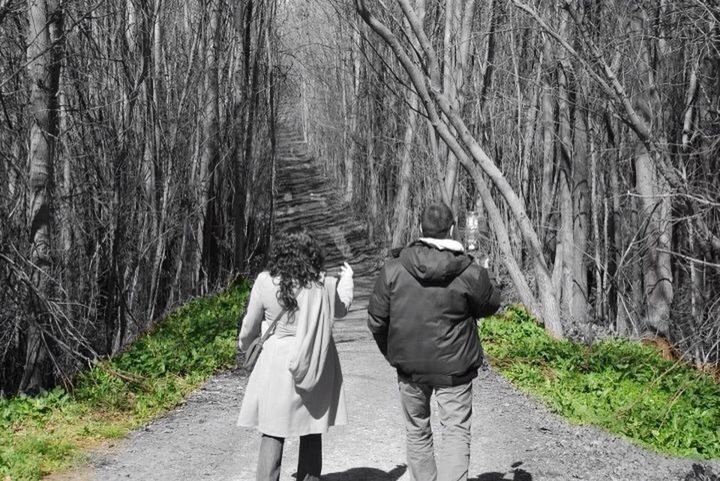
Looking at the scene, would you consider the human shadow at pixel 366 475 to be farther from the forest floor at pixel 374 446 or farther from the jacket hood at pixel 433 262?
the jacket hood at pixel 433 262

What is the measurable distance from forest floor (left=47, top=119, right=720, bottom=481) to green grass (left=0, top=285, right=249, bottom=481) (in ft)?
0.62

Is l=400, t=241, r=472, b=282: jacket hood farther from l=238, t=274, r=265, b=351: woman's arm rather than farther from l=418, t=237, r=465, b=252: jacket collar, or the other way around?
l=238, t=274, r=265, b=351: woman's arm

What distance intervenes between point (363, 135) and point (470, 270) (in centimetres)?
2394

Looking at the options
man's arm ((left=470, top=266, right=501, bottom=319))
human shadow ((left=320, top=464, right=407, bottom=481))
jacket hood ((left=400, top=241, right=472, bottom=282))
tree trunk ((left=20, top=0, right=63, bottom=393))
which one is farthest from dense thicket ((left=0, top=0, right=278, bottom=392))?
man's arm ((left=470, top=266, right=501, bottom=319))

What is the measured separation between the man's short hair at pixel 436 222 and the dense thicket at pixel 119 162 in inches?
165

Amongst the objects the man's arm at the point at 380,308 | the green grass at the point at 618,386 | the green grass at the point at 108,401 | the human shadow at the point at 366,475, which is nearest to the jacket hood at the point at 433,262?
the man's arm at the point at 380,308

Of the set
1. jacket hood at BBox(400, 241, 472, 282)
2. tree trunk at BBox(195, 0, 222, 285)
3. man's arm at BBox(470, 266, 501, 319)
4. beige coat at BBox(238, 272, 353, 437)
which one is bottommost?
beige coat at BBox(238, 272, 353, 437)

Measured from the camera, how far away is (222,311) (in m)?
14.2

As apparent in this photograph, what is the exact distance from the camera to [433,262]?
15.9ft

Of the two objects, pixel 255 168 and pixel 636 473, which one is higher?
pixel 255 168

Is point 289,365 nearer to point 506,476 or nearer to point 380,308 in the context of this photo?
point 380,308

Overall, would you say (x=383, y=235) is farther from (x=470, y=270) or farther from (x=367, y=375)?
(x=470, y=270)

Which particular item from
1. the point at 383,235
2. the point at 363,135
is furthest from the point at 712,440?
the point at 363,135

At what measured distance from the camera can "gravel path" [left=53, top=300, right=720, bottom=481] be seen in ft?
21.3
